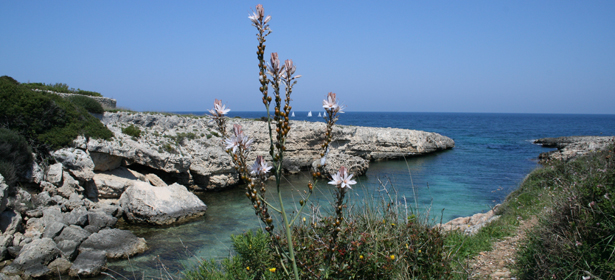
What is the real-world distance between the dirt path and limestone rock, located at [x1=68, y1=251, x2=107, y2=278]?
745 centimetres

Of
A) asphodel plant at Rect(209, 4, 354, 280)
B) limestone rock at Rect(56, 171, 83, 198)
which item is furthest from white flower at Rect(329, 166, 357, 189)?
limestone rock at Rect(56, 171, 83, 198)

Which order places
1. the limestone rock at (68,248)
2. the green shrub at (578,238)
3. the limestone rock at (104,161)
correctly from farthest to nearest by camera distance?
the limestone rock at (104,161) < the limestone rock at (68,248) < the green shrub at (578,238)

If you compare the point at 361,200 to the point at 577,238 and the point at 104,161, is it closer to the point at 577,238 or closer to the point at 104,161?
the point at 577,238

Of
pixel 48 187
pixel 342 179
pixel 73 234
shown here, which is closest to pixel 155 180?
pixel 48 187

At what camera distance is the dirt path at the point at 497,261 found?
13.6 ft

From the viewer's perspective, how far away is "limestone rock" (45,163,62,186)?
10227 millimetres

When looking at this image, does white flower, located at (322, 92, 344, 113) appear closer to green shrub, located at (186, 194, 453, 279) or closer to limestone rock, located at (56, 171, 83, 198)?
green shrub, located at (186, 194, 453, 279)

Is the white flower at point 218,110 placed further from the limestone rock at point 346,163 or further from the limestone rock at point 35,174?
the limestone rock at point 346,163

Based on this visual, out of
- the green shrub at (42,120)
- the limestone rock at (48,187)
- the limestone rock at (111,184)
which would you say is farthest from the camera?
the limestone rock at (111,184)

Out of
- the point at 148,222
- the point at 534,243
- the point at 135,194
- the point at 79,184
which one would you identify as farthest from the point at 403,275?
the point at 79,184

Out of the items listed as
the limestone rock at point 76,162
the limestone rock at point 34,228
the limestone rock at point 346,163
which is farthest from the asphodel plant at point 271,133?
the limestone rock at point 346,163

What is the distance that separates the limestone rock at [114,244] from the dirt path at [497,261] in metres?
8.03

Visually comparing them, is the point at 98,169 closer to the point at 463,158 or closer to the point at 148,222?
the point at 148,222

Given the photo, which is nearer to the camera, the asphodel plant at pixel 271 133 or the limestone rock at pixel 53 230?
the asphodel plant at pixel 271 133
